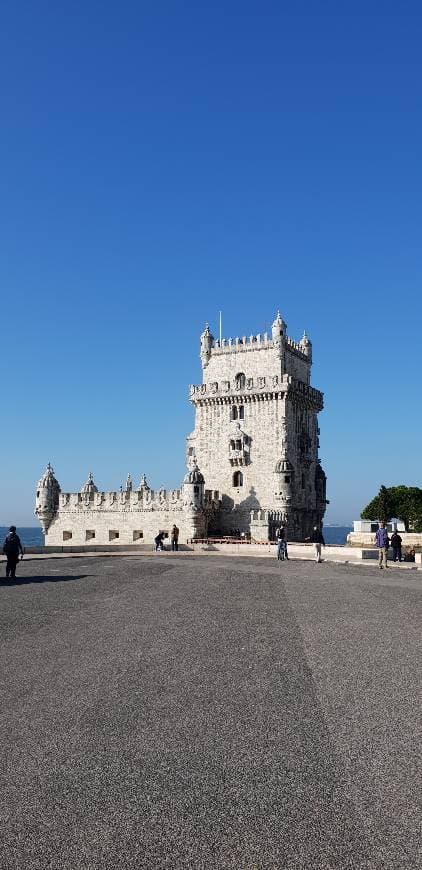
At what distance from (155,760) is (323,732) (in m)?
2.12

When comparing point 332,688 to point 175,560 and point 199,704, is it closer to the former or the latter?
point 199,704

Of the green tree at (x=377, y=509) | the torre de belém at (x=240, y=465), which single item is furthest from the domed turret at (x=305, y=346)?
the green tree at (x=377, y=509)

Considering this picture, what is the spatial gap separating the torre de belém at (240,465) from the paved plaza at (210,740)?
3474 cm

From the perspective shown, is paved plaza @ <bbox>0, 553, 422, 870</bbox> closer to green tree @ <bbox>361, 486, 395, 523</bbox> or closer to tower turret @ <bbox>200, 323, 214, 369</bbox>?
tower turret @ <bbox>200, 323, 214, 369</bbox>

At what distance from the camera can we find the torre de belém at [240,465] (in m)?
52.1

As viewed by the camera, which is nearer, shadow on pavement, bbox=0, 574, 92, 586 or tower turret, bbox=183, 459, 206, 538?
shadow on pavement, bbox=0, 574, 92, 586

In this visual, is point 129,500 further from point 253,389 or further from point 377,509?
point 377,509

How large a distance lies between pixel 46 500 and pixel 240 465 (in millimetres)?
16851

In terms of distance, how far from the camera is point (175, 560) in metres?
35.7

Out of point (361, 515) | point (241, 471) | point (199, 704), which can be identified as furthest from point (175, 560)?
point (361, 515)

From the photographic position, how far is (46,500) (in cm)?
6016

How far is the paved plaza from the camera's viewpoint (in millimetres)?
5953

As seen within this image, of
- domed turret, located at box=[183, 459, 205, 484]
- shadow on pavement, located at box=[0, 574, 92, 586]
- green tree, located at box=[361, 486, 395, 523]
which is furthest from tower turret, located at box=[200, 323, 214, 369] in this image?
shadow on pavement, located at box=[0, 574, 92, 586]

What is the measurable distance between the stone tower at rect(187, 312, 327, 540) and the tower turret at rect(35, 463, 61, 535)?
12271mm
